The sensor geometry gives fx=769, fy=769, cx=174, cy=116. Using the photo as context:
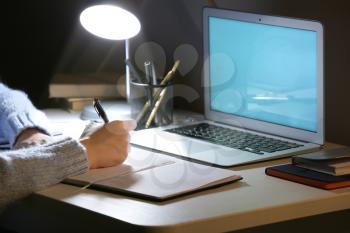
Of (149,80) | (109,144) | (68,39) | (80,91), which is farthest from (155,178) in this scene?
(68,39)

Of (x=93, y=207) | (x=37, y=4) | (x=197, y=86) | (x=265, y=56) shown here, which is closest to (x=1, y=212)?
(x=93, y=207)

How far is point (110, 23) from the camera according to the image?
207cm

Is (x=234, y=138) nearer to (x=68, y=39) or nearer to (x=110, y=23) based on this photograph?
(x=110, y=23)

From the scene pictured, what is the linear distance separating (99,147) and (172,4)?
0.85m

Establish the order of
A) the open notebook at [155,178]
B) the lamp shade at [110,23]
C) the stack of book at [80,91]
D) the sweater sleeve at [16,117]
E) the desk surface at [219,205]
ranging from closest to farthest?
1. the desk surface at [219,205]
2. the open notebook at [155,178]
3. the sweater sleeve at [16,117]
4. the lamp shade at [110,23]
5. the stack of book at [80,91]

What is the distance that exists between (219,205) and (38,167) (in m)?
0.37

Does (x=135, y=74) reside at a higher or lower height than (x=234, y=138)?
higher

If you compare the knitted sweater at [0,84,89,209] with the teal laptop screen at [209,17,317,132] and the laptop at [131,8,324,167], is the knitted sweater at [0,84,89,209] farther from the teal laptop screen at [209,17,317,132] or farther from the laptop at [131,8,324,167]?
the teal laptop screen at [209,17,317,132]

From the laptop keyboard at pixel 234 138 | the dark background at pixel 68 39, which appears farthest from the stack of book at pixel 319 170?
the dark background at pixel 68 39

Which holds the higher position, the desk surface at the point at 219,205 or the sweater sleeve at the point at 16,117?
the sweater sleeve at the point at 16,117

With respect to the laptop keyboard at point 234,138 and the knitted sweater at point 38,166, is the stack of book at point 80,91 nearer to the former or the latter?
the laptop keyboard at point 234,138

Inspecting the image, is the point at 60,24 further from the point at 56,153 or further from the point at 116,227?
the point at 116,227

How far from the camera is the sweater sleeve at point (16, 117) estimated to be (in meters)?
1.92

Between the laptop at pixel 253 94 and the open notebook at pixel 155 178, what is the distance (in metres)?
0.09
